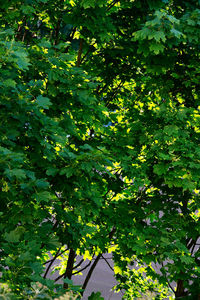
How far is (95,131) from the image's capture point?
4871 millimetres

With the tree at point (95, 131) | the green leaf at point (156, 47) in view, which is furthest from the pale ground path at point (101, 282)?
the green leaf at point (156, 47)

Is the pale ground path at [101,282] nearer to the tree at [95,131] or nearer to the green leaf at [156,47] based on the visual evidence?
the tree at [95,131]

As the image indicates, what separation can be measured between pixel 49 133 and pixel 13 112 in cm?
36

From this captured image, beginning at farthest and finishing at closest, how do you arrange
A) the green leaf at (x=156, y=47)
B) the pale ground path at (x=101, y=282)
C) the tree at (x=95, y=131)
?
the pale ground path at (x=101, y=282), the green leaf at (x=156, y=47), the tree at (x=95, y=131)

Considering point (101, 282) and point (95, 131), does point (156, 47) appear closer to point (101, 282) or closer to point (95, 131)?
point (95, 131)

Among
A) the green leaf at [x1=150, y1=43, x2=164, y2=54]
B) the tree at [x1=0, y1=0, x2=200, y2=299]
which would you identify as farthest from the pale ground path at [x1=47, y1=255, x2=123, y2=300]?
the green leaf at [x1=150, y1=43, x2=164, y2=54]

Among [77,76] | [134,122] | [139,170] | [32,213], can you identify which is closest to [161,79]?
[134,122]

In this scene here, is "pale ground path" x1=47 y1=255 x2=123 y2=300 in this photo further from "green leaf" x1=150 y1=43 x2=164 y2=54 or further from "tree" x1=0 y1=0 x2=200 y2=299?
"green leaf" x1=150 y1=43 x2=164 y2=54

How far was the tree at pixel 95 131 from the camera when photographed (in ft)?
10.3

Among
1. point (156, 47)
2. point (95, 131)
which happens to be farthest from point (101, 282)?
point (156, 47)

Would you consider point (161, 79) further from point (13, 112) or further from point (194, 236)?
point (13, 112)

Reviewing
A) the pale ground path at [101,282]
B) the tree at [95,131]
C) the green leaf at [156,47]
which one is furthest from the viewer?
the pale ground path at [101,282]

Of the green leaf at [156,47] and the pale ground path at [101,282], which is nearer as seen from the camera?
the green leaf at [156,47]

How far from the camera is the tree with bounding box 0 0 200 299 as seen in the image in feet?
10.3
